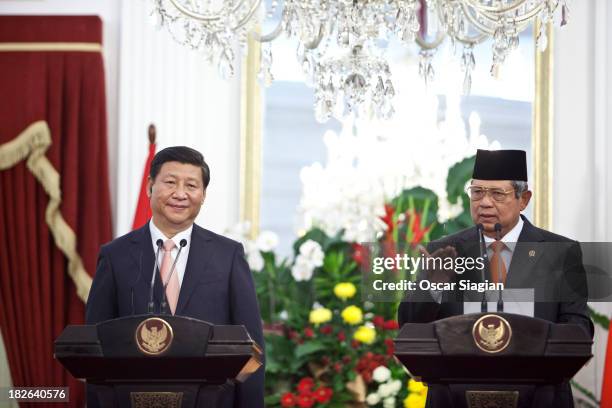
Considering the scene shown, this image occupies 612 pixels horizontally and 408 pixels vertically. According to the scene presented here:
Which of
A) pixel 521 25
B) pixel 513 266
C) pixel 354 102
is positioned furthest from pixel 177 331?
pixel 521 25

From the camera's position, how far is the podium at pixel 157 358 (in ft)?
8.52

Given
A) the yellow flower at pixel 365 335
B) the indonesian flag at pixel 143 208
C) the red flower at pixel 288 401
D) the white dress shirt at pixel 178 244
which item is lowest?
the red flower at pixel 288 401

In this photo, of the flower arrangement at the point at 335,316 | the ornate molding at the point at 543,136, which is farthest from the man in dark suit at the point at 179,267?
the ornate molding at the point at 543,136

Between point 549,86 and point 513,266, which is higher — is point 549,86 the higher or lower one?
the higher one

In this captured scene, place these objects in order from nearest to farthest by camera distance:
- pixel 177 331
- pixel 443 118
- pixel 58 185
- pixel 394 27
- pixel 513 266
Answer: pixel 177 331 → pixel 513 266 → pixel 394 27 → pixel 58 185 → pixel 443 118

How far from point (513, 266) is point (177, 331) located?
960 millimetres

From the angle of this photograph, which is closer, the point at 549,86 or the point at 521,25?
Answer: the point at 521,25

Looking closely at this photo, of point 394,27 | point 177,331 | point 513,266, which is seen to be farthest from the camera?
point 394,27

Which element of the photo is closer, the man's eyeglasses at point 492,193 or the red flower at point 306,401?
the man's eyeglasses at point 492,193

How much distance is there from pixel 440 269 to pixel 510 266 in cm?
21

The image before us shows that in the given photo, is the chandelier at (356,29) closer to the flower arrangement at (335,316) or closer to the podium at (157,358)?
the flower arrangement at (335,316)

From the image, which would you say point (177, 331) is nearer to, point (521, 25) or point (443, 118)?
point (521, 25)

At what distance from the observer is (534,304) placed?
9.56ft

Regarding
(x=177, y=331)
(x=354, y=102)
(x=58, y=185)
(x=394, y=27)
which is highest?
(x=394, y=27)
